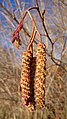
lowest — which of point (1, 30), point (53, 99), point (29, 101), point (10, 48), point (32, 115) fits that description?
point (32, 115)

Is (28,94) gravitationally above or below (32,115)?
above

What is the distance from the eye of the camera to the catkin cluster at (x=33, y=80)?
499 millimetres

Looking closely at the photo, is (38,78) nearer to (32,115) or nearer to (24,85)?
(24,85)

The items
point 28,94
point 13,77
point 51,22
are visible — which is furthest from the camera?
point 13,77

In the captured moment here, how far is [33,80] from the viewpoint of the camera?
52 cm

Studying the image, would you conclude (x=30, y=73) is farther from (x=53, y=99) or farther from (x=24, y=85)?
(x=53, y=99)

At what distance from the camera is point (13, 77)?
3.99m

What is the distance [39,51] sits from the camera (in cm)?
52

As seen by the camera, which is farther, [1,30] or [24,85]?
[1,30]

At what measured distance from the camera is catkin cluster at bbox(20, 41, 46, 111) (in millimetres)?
499

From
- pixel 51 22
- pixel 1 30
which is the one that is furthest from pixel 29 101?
pixel 51 22

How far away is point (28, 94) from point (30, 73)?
40mm

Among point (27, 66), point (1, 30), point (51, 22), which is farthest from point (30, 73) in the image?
point (51, 22)

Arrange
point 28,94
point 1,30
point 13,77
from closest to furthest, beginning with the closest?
point 28,94 → point 1,30 → point 13,77
